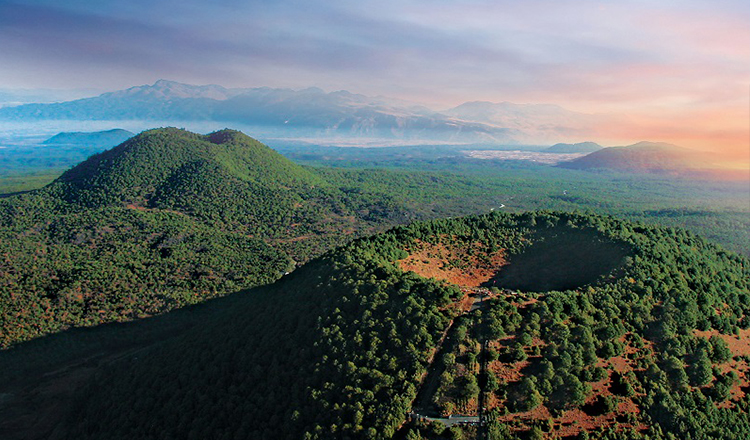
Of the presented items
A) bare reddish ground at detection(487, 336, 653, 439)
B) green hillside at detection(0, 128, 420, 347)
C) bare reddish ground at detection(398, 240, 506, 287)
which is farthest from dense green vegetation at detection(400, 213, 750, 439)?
green hillside at detection(0, 128, 420, 347)

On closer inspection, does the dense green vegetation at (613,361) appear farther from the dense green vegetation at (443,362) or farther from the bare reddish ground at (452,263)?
the bare reddish ground at (452,263)

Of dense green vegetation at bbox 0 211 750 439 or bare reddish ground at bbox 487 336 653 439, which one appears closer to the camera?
bare reddish ground at bbox 487 336 653 439

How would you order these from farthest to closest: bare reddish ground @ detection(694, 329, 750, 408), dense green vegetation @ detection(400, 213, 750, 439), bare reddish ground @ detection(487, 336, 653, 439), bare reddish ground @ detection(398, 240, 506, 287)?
bare reddish ground @ detection(398, 240, 506, 287)
bare reddish ground @ detection(694, 329, 750, 408)
dense green vegetation @ detection(400, 213, 750, 439)
bare reddish ground @ detection(487, 336, 653, 439)

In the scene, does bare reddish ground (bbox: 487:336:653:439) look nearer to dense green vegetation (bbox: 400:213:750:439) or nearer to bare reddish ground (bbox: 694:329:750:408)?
dense green vegetation (bbox: 400:213:750:439)

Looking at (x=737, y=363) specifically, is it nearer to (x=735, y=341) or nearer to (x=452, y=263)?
(x=735, y=341)

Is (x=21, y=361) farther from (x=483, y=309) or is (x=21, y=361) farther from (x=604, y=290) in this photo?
(x=604, y=290)

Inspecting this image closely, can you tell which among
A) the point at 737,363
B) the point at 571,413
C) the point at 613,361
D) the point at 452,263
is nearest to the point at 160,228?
the point at 452,263

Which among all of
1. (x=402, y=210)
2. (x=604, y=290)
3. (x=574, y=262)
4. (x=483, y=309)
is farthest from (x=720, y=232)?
(x=483, y=309)
